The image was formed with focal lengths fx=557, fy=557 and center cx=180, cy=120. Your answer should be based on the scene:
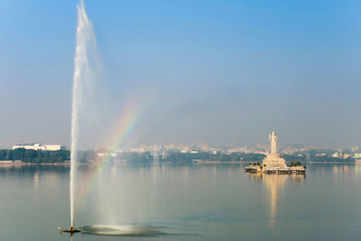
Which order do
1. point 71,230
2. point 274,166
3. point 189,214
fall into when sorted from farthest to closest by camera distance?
point 274,166
point 189,214
point 71,230

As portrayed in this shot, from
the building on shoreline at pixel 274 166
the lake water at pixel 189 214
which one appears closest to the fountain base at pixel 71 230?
the lake water at pixel 189 214

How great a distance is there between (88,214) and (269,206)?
11.9m

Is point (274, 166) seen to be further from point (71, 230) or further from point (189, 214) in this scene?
point (71, 230)

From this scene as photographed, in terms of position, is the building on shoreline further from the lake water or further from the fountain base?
the fountain base

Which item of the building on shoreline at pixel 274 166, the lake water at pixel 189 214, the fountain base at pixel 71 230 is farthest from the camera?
the building on shoreline at pixel 274 166

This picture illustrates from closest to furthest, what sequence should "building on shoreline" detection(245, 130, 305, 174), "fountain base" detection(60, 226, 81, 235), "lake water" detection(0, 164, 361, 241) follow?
"fountain base" detection(60, 226, 81, 235) → "lake water" detection(0, 164, 361, 241) → "building on shoreline" detection(245, 130, 305, 174)

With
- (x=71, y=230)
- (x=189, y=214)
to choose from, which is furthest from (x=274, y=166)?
(x=71, y=230)

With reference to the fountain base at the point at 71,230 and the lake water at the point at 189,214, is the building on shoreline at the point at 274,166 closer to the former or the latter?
the lake water at the point at 189,214

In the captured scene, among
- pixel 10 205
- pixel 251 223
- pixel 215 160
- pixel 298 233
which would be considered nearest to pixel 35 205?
pixel 10 205

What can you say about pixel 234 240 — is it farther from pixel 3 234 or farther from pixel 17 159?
pixel 17 159

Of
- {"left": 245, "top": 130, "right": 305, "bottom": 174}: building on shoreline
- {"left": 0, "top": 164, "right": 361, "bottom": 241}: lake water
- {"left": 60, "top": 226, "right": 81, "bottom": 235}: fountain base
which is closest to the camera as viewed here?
{"left": 60, "top": 226, "right": 81, "bottom": 235}: fountain base

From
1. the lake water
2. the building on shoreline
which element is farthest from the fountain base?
the building on shoreline

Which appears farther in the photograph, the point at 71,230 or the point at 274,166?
the point at 274,166

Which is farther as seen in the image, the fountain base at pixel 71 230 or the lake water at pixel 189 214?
the lake water at pixel 189 214
